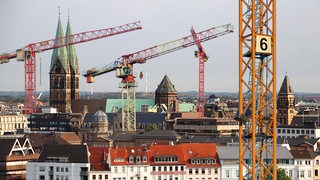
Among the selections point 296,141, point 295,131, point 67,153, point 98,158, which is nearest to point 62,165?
point 67,153

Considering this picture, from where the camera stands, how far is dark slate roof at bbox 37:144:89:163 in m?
90.0

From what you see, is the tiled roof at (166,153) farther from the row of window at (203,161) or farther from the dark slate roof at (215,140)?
the dark slate roof at (215,140)

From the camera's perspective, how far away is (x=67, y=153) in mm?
90500

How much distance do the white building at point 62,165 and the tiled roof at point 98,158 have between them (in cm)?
132

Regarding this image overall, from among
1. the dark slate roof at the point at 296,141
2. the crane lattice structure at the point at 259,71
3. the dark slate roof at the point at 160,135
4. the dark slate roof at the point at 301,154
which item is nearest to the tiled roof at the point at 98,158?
Answer: the dark slate roof at the point at 301,154

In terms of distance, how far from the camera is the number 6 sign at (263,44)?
1267 inches

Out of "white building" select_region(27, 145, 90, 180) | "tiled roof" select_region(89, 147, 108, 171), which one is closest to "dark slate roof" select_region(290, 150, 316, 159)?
"tiled roof" select_region(89, 147, 108, 171)

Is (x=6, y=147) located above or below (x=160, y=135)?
above

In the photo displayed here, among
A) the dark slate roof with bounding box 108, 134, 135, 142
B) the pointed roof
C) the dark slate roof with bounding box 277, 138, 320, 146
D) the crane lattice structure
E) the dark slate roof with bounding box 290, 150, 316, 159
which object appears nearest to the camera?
the crane lattice structure

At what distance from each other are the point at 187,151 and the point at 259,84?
214ft

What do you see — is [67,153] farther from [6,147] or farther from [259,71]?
[259,71]

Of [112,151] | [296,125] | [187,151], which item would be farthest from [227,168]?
[296,125]

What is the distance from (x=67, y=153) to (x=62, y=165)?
1237 millimetres

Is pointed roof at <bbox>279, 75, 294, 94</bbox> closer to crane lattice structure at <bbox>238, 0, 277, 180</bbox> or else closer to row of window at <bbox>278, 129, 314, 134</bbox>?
row of window at <bbox>278, 129, 314, 134</bbox>
